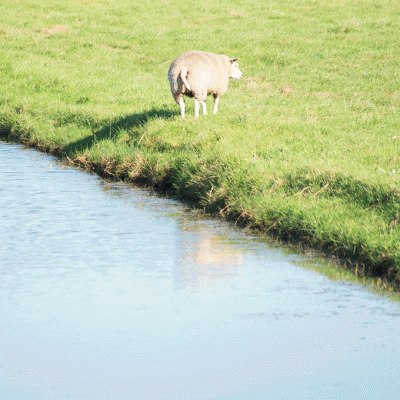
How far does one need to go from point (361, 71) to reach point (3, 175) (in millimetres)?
12223

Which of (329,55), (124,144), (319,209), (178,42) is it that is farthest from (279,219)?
(178,42)

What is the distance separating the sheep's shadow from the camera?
12.4m

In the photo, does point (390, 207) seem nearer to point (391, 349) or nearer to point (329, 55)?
point (391, 349)

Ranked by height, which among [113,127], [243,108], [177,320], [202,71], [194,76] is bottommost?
[177,320]

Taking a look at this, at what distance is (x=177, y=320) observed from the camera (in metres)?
4.93

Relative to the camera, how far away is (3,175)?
36.3 ft

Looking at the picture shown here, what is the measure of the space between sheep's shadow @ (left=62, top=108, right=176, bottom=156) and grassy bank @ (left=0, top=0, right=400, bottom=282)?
52mm

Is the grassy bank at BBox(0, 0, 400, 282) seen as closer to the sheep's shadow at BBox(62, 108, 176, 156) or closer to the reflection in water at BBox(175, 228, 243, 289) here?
the sheep's shadow at BBox(62, 108, 176, 156)

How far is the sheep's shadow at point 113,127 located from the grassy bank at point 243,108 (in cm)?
5

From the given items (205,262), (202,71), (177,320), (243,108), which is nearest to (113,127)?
(202,71)

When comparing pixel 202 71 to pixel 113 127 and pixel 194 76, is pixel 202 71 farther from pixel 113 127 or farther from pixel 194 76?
pixel 113 127

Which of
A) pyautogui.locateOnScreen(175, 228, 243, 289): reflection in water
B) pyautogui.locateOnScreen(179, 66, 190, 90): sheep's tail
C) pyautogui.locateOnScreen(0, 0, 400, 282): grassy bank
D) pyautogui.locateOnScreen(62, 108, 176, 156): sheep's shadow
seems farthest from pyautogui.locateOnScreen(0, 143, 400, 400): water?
pyautogui.locateOnScreen(62, 108, 176, 156): sheep's shadow

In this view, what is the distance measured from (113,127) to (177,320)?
8.55 m

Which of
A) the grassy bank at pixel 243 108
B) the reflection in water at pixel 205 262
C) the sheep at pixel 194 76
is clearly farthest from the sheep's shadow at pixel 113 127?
the reflection in water at pixel 205 262
